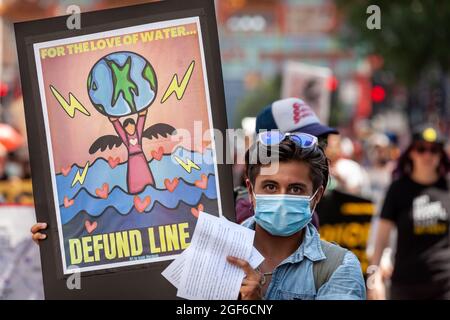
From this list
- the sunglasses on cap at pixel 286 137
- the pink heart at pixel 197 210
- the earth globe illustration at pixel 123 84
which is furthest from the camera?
the earth globe illustration at pixel 123 84

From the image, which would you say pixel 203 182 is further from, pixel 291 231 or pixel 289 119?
pixel 289 119

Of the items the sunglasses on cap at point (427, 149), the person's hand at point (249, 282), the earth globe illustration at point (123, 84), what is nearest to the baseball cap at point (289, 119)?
the earth globe illustration at point (123, 84)

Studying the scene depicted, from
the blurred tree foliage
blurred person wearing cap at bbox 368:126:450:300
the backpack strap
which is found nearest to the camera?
the backpack strap

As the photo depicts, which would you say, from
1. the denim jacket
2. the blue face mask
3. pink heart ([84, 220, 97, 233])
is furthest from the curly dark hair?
pink heart ([84, 220, 97, 233])

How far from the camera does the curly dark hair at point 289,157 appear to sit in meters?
3.53

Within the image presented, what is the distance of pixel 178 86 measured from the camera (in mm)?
3764

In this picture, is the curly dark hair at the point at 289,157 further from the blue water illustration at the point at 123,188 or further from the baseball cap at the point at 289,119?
the baseball cap at the point at 289,119

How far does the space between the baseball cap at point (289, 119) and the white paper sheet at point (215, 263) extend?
4.76 feet

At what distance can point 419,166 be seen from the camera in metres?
7.86

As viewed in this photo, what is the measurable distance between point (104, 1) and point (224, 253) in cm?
9703

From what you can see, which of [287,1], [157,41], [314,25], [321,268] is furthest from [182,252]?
[287,1]

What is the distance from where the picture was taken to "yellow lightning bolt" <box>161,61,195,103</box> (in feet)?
12.3

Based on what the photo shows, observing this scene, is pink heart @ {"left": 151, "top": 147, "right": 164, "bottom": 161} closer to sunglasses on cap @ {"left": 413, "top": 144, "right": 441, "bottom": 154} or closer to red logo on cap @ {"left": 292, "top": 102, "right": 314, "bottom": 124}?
red logo on cap @ {"left": 292, "top": 102, "right": 314, "bottom": 124}

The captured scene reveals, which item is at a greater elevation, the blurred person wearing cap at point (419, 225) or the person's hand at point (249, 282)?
the person's hand at point (249, 282)
